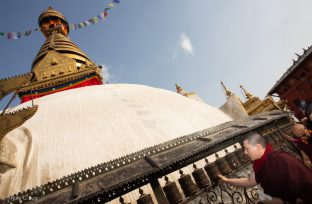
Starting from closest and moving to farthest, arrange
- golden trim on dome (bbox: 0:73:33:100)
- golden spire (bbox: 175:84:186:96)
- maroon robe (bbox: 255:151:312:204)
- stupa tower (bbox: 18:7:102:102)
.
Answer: maroon robe (bbox: 255:151:312:204), golden trim on dome (bbox: 0:73:33:100), stupa tower (bbox: 18:7:102:102), golden spire (bbox: 175:84:186:96)

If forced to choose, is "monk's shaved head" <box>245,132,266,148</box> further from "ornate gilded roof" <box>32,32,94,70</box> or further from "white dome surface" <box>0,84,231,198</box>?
"ornate gilded roof" <box>32,32,94,70</box>

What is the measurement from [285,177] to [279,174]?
52 millimetres

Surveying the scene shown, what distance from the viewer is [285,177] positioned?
73.4 inches

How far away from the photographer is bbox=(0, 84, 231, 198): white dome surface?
3.22m

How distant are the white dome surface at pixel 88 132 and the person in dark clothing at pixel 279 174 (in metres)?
1.77

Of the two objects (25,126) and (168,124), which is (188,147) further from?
(25,126)

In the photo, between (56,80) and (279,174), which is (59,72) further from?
(279,174)

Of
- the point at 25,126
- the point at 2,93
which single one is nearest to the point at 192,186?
Result: the point at 25,126

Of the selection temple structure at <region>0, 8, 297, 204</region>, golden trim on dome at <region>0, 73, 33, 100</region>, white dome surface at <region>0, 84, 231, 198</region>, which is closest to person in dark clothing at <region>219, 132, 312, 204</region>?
temple structure at <region>0, 8, 297, 204</region>

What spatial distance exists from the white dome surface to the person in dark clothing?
5.81 ft

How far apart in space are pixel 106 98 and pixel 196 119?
83.0 inches

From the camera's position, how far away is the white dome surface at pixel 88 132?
3.22 meters

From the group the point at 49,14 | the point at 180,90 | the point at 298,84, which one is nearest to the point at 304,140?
the point at 180,90

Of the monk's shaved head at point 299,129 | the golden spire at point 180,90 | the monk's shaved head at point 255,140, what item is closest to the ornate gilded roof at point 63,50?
the golden spire at point 180,90
